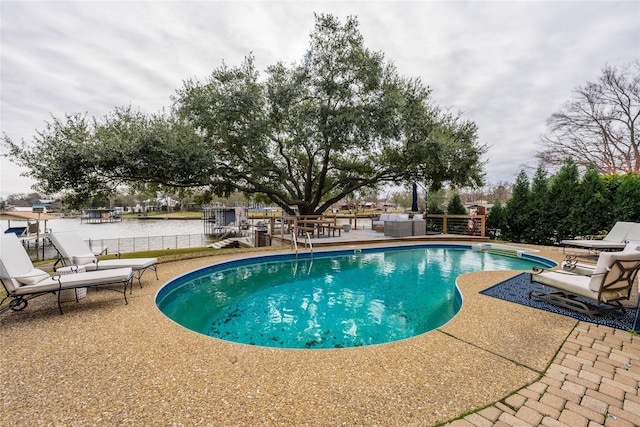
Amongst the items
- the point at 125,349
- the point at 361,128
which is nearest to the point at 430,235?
the point at 361,128

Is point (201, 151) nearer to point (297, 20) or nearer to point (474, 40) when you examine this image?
point (297, 20)

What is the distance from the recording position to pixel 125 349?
2.86 m

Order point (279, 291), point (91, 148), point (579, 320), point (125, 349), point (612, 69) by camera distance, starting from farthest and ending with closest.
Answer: point (612, 69) → point (91, 148) → point (279, 291) → point (579, 320) → point (125, 349)

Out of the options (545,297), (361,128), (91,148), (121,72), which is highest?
(121,72)

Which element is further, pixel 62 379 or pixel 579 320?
pixel 579 320

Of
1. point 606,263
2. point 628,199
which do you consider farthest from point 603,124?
point 606,263

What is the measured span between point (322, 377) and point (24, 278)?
438 centimetres

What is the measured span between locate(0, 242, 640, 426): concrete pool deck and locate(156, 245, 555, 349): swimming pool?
108 centimetres

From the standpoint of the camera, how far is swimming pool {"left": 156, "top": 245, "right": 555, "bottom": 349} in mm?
4184

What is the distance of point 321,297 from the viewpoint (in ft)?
19.0

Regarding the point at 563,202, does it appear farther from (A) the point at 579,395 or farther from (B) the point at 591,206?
(A) the point at 579,395

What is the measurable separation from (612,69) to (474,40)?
1102cm

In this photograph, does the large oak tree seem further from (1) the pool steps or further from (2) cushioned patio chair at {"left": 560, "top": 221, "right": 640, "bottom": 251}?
(2) cushioned patio chair at {"left": 560, "top": 221, "right": 640, "bottom": 251}

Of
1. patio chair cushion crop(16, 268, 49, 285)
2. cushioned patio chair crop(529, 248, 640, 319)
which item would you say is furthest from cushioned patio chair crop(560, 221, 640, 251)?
patio chair cushion crop(16, 268, 49, 285)
